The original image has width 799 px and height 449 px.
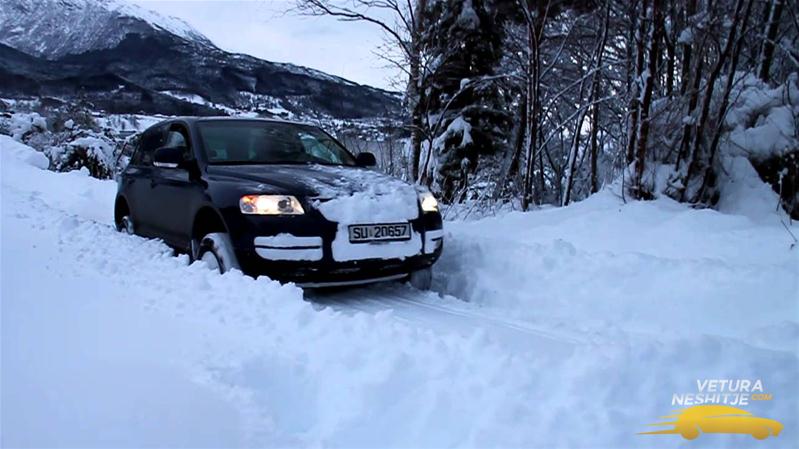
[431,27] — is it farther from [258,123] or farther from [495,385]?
[495,385]

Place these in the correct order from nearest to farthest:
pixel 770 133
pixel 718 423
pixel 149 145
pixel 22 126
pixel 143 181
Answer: pixel 718 423, pixel 770 133, pixel 143 181, pixel 149 145, pixel 22 126

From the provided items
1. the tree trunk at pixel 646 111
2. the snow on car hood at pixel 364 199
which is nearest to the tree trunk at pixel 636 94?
the tree trunk at pixel 646 111

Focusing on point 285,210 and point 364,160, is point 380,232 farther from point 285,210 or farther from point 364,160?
point 364,160

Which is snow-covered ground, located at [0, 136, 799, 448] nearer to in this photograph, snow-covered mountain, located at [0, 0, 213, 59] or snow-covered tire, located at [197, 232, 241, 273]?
snow-covered tire, located at [197, 232, 241, 273]

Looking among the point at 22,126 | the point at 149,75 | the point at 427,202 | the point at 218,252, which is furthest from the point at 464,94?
the point at 149,75

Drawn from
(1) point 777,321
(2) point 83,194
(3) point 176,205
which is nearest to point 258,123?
(3) point 176,205

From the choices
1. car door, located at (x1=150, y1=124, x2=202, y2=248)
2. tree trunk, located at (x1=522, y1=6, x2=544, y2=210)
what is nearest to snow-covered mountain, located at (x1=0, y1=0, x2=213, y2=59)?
tree trunk, located at (x1=522, y1=6, x2=544, y2=210)

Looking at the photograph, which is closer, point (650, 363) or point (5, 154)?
point (650, 363)
